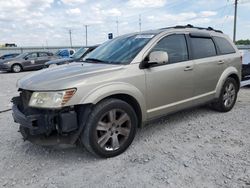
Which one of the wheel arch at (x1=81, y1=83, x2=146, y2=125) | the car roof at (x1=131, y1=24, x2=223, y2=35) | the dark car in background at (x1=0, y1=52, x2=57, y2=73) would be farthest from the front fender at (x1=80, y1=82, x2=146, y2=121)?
the dark car in background at (x1=0, y1=52, x2=57, y2=73)

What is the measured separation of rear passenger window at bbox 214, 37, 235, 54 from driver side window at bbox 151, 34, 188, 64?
1148mm

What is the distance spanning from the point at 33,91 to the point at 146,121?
5.62 feet

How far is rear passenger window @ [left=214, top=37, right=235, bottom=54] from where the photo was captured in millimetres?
5352

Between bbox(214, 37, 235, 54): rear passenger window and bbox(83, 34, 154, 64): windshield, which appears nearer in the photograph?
bbox(83, 34, 154, 64): windshield

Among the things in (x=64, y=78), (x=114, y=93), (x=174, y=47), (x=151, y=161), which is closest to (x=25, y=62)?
(x=174, y=47)

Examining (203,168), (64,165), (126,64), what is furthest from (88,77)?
(203,168)

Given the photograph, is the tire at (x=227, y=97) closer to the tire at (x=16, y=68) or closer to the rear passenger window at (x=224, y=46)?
the rear passenger window at (x=224, y=46)

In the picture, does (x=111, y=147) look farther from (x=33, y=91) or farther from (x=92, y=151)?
(x=33, y=91)

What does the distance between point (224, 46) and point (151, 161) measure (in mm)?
3299

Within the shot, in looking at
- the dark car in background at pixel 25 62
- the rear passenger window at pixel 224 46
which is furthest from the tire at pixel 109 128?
the dark car in background at pixel 25 62

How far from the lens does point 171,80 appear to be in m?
4.20

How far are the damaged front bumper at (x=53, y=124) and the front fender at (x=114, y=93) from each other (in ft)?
0.62

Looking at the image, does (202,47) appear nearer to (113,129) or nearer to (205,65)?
(205,65)

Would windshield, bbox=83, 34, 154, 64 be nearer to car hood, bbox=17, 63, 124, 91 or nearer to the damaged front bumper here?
car hood, bbox=17, 63, 124, 91
